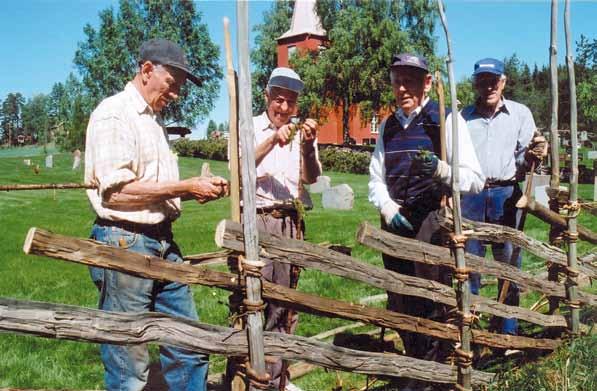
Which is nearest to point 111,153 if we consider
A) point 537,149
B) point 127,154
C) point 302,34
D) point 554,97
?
point 127,154

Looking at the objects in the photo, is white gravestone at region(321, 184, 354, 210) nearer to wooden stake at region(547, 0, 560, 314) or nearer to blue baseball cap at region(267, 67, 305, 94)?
wooden stake at region(547, 0, 560, 314)

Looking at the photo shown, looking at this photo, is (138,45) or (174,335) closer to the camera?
(174,335)

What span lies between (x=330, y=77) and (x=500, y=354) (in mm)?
29844

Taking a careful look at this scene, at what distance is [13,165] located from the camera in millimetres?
26281

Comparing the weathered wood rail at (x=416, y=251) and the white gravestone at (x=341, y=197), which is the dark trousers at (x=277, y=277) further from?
the white gravestone at (x=341, y=197)

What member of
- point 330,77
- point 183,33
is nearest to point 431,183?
point 330,77

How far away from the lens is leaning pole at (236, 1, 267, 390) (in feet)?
7.09

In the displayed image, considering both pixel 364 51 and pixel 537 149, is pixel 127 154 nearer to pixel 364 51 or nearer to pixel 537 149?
pixel 537 149

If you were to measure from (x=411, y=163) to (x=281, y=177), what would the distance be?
0.80 metres

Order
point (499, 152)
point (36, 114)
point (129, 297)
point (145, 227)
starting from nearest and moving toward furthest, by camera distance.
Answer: point (129, 297), point (145, 227), point (499, 152), point (36, 114)

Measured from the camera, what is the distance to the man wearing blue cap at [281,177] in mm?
3439

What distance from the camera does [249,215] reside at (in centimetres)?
225

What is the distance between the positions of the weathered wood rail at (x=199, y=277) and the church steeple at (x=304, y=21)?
3668 cm

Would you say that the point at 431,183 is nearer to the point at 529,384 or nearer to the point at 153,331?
the point at 529,384
